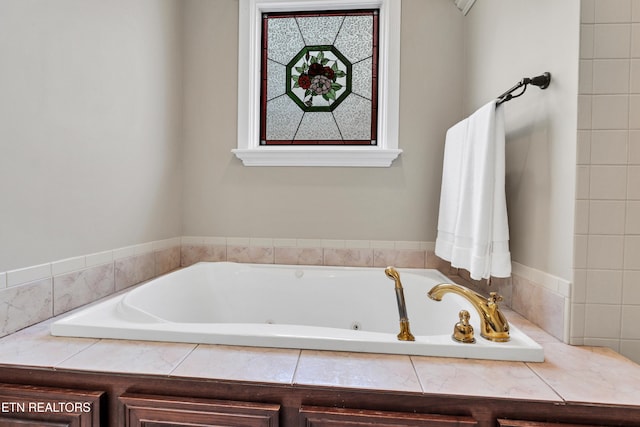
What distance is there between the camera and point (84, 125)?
4.35ft

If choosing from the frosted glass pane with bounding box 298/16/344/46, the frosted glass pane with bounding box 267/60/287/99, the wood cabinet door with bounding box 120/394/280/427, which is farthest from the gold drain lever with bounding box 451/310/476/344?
the frosted glass pane with bounding box 298/16/344/46

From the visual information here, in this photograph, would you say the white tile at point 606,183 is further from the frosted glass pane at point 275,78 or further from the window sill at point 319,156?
the frosted glass pane at point 275,78

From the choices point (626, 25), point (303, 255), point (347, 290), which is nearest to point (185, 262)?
point (303, 255)

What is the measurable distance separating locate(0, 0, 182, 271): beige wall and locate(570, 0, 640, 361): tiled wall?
1.81m

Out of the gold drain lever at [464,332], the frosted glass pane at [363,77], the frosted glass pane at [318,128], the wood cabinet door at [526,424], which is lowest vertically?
the wood cabinet door at [526,424]

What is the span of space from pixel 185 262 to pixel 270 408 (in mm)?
1528

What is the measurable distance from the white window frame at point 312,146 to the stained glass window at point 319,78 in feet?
0.15

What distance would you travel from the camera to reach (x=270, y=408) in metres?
0.78

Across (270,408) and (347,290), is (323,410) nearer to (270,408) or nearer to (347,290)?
(270,408)

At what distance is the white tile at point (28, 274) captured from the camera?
105 centimetres

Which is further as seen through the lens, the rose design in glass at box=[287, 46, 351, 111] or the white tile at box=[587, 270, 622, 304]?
the rose design in glass at box=[287, 46, 351, 111]

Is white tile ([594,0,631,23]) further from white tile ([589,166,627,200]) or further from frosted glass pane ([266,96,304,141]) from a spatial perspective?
frosted glass pane ([266,96,304,141])

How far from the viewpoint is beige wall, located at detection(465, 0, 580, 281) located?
1.06m

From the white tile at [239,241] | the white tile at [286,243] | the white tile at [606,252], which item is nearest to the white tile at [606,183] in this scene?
the white tile at [606,252]
